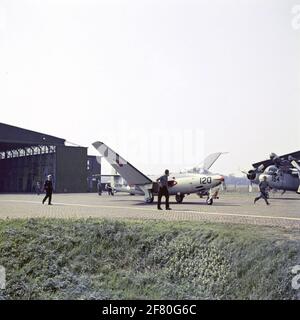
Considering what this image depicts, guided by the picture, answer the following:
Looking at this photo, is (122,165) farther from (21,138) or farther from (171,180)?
(21,138)

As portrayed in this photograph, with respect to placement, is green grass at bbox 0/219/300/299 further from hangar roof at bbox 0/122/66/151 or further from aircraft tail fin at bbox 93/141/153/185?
hangar roof at bbox 0/122/66/151

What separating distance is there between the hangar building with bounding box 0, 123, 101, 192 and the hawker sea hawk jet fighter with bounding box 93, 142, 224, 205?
13.8m

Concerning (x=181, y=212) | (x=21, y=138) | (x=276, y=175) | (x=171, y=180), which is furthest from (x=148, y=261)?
(x=21, y=138)

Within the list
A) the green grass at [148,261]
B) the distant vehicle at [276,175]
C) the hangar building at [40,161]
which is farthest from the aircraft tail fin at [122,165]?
the hangar building at [40,161]

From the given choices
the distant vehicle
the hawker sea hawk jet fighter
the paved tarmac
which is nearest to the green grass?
the paved tarmac

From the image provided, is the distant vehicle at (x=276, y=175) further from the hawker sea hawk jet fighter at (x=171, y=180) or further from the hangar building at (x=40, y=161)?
the hangar building at (x=40, y=161)

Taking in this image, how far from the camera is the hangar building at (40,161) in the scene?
116 ft

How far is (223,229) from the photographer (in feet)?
29.1

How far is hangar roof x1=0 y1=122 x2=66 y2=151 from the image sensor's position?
36.4 metres

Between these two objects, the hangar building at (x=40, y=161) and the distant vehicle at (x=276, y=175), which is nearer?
the distant vehicle at (x=276, y=175)

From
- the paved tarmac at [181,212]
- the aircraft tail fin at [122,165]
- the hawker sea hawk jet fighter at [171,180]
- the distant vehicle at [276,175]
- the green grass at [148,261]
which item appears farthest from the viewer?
the distant vehicle at [276,175]

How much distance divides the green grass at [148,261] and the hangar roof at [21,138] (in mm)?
28139
